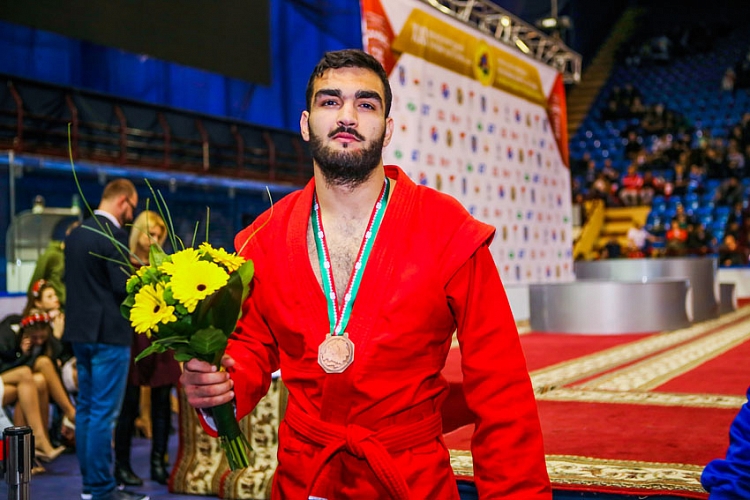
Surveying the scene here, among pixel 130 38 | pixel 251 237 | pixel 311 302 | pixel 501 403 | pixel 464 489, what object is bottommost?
pixel 464 489

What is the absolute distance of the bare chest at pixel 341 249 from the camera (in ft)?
5.80

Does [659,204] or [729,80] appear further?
[729,80]

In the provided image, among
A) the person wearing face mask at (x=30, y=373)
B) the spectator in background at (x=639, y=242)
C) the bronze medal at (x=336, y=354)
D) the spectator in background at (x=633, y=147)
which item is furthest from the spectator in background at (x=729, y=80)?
the bronze medal at (x=336, y=354)

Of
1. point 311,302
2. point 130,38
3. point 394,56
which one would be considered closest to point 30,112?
point 130,38

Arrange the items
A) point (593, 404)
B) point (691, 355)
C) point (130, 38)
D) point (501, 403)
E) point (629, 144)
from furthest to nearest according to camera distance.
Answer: point (629, 144) → point (130, 38) → point (691, 355) → point (593, 404) → point (501, 403)

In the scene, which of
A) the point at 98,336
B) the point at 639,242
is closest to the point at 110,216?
the point at 98,336

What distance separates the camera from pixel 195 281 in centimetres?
150

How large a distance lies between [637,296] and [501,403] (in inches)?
313

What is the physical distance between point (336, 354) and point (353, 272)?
0.20 metres

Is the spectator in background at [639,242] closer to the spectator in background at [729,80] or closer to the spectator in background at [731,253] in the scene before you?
the spectator in background at [731,253]

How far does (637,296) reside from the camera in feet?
29.8

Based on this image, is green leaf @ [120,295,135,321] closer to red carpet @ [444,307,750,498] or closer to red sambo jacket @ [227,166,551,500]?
red sambo jacket @ [227,166,551,500]

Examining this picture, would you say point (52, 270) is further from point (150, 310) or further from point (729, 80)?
point (729, 80)

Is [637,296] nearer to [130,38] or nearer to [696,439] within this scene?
[696,439]
